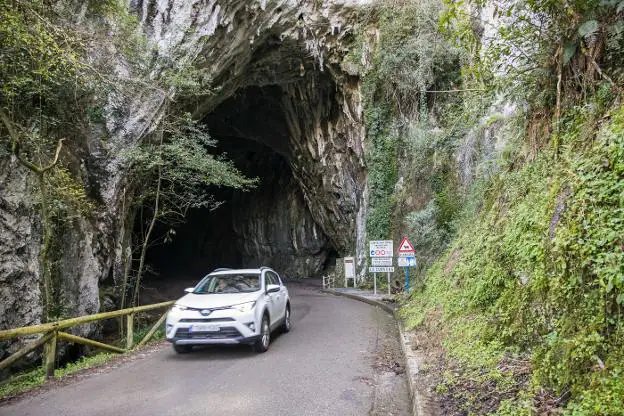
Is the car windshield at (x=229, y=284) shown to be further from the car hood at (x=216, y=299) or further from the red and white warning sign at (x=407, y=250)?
the red and white warning sign at (x=407, y=250)

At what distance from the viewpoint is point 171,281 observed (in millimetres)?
32906

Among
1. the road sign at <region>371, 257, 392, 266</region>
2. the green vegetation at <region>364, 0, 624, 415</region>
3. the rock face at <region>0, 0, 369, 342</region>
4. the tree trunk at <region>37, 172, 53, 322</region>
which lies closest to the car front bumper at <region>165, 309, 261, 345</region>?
the green vegetation at <region>364, 0, 624, 415</region>

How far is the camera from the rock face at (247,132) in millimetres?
9328

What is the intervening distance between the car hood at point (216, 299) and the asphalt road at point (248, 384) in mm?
979

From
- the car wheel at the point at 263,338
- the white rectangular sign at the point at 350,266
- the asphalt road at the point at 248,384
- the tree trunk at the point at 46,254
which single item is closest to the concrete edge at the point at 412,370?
the asphalt road at the point at 248,384

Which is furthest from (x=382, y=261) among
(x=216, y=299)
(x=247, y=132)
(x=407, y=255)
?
(x=247, y=132)

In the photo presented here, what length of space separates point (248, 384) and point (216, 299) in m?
2.20

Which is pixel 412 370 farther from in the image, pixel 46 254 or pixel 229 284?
pixel 46 254

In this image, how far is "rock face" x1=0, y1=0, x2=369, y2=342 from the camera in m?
9.33

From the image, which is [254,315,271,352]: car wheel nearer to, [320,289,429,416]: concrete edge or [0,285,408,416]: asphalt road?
[0,285,408,416]: asphalt road

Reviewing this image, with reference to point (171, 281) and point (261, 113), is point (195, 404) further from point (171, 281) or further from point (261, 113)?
point (171, 281)

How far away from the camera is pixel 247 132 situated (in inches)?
1137

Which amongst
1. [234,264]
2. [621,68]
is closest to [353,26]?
[621,68]

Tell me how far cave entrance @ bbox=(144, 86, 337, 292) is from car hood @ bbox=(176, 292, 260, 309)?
59.4 ft
